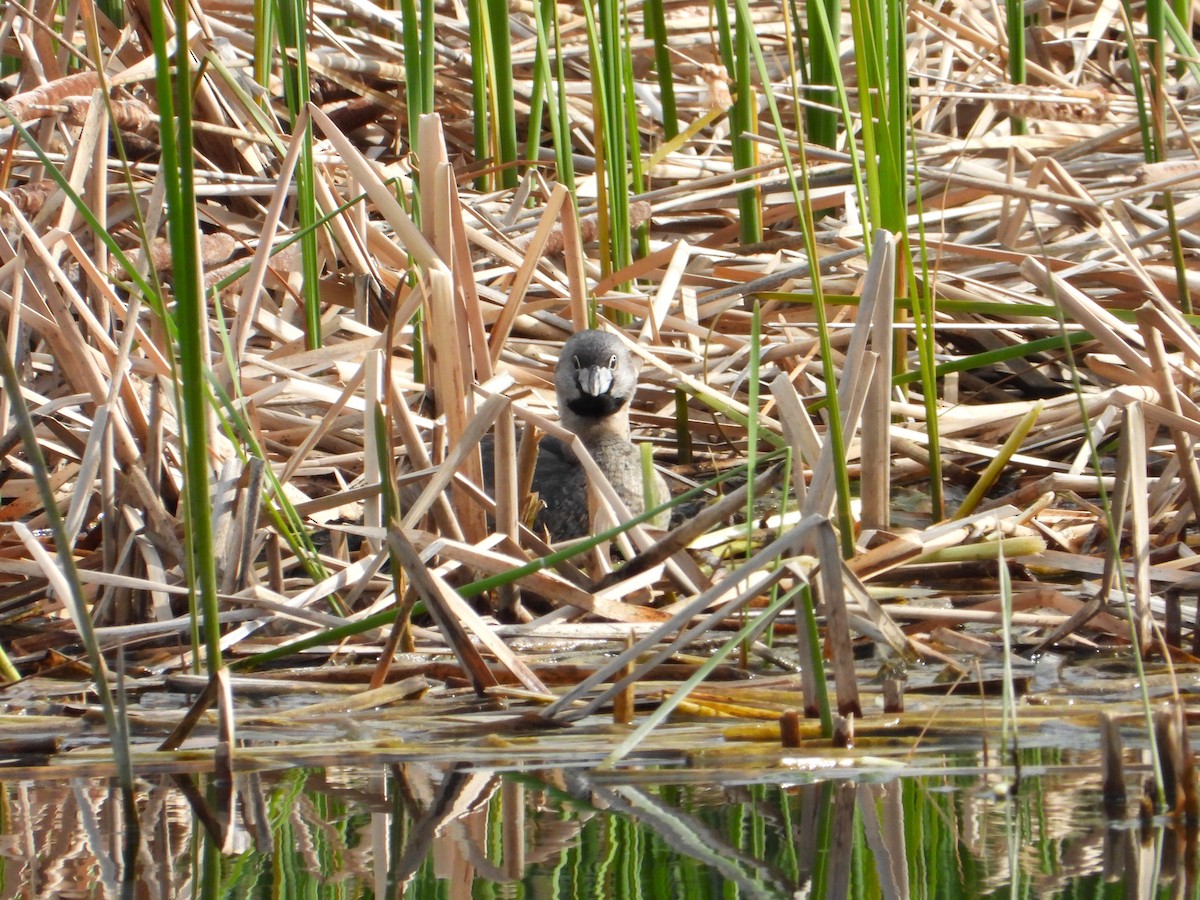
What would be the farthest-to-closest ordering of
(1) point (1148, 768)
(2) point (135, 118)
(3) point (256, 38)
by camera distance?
(3) point (256, 38) → (2) point (135, 118) → (1) point (1148, 768)

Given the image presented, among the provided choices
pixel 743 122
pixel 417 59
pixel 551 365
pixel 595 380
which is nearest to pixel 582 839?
pixel 595 380

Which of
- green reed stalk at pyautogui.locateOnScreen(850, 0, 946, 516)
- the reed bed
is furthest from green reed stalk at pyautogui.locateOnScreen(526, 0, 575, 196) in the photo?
green reed stalk at pyautogui.locateOnScreen(850, 0, 946, 516)

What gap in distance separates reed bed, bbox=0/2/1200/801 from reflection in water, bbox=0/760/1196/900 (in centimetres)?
19

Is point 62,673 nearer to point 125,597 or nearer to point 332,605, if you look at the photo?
point 125,597

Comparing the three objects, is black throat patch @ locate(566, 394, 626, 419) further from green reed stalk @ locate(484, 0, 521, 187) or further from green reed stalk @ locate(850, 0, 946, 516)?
green reed stalk @ locate(850, 0, 946, 516)

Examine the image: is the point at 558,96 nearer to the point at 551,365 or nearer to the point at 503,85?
the point at 503,85

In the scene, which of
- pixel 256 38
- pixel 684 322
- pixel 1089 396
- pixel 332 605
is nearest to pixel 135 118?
pixel 256 38

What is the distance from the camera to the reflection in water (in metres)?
1.55

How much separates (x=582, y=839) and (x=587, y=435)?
2589 millimetres

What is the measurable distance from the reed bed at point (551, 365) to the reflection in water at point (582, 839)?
187 mm

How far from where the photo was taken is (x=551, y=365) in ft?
14.4

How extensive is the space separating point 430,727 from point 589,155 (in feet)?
11.4

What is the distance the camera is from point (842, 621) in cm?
209

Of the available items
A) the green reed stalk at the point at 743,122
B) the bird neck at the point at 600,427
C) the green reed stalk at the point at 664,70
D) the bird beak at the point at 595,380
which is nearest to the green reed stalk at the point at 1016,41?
the green reed stalk at the point at 743,122
